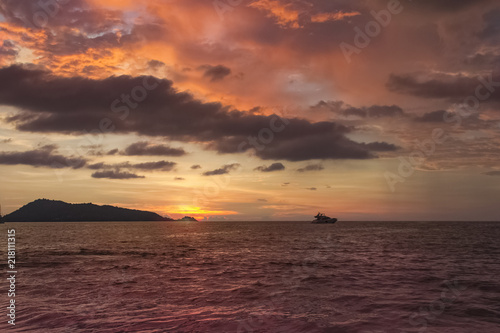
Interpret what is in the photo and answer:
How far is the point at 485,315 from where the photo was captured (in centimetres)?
1581

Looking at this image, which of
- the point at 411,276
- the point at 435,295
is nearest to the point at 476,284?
the point at 411,276

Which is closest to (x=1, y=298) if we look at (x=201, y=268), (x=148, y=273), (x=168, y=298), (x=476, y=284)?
(x=168, y=298)

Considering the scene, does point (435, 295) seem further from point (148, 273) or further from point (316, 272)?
point (148, 273)

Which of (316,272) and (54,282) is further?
(316,272)

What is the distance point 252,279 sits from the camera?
81.2 ft

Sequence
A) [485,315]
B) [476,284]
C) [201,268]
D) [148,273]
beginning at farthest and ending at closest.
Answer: [201,268] → [148,273] → [476,284] → [485,315]

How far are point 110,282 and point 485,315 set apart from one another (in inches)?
881

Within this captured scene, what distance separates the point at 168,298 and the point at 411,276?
18.6 meters

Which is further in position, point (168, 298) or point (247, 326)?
point (168, 298)

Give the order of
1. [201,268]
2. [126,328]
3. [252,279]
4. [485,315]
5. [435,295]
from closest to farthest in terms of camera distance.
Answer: [126,328] → [485,315] → [435,295] → [252,279] → [201,268]

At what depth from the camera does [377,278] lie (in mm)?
25031

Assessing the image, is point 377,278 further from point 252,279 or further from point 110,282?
point 110,282

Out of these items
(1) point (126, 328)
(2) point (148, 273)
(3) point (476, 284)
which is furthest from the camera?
(2) point (148, 273)

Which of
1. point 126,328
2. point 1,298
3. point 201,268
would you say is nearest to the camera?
point 126,328
